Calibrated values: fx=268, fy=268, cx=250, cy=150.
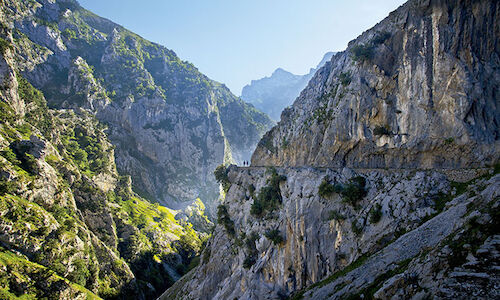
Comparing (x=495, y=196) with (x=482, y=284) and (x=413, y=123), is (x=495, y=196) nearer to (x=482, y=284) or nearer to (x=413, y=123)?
(x=482, y=284)

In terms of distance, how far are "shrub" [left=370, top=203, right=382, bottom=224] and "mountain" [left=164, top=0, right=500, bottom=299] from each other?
10 centimetres

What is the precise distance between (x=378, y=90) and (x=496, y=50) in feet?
44.9

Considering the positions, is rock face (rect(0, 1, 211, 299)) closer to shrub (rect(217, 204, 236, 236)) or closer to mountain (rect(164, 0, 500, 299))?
mountain (rect(164, 0, 500, 299))

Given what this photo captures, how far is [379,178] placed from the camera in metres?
30.3

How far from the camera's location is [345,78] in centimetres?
4875

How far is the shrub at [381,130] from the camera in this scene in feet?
122

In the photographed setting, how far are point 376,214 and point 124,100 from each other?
15883 cm

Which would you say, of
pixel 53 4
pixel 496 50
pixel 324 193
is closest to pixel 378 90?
pixel 496 50

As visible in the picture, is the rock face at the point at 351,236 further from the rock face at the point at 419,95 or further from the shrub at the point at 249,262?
the rock face at the point at 419,95

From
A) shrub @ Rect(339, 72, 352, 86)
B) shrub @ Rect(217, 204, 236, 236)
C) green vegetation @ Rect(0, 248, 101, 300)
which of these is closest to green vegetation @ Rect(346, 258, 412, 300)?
shrub @ Rect(217, 204, 236, 236)

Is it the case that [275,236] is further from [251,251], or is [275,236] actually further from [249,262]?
[249,262]

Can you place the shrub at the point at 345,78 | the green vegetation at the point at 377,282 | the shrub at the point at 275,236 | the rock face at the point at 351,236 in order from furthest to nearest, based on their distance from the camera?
1. the shrub at the point at 345,78
2. the shrub at the point at 275,236
3. the green vegetation at the point at 377,282
4. the rock face at the point at 351,236

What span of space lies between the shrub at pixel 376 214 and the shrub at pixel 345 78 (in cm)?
2765

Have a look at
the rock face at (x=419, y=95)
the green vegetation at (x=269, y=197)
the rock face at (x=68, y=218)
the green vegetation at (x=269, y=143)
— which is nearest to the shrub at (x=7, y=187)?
the rock face at (x=68, y=218)
